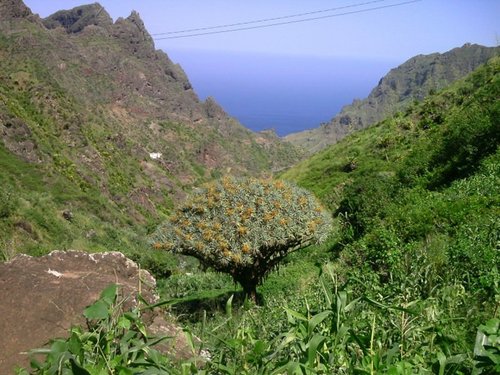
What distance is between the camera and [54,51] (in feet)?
408

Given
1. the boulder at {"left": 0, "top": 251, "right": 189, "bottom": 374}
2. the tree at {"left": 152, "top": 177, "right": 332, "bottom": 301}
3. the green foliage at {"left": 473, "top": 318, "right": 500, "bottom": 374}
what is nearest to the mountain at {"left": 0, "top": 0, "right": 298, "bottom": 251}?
the tree at {"left": 152, "top": 177, "right": 332, "bottom": 301}

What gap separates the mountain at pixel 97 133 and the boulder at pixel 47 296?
48.6 ft

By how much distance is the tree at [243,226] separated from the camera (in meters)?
10.9

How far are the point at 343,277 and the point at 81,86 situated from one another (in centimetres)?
12711

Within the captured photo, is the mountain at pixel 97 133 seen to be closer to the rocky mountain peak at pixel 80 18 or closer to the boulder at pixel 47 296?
the rocky mountain peak at pixel 80 18

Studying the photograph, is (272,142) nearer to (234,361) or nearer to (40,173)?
(40,173)

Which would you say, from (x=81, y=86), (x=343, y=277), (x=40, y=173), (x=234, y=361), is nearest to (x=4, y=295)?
(x=343, y=277)

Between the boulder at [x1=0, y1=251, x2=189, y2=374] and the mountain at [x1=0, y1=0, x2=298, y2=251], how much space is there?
14.8m

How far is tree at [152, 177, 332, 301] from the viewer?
35.6 ft

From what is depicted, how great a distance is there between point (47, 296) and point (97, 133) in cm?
8198

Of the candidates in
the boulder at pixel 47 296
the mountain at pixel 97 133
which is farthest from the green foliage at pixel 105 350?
the mountain at pixel 97 133

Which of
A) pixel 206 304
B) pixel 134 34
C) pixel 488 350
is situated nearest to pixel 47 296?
pixel 488 350

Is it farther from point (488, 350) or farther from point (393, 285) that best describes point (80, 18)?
point (488, 350)

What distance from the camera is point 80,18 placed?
17212 centimetres
